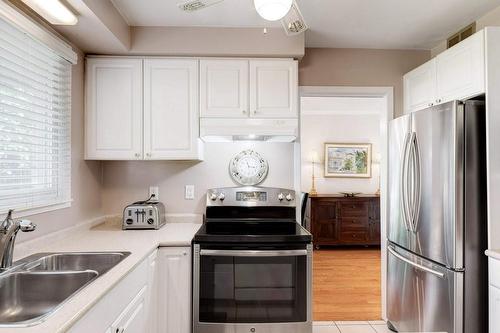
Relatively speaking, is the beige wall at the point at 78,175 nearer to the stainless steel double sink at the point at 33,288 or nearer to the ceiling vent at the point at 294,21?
the stainless steel double sink at the point at 33,288

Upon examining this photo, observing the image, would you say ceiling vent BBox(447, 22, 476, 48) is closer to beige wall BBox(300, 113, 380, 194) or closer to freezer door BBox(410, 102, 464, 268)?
freezer door BBox(410, 102, 464, 268)

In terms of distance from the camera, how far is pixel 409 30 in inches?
94.4

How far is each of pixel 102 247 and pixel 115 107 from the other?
108 centimetres

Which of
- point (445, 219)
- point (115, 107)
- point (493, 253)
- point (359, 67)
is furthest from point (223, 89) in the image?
point (493, 253)

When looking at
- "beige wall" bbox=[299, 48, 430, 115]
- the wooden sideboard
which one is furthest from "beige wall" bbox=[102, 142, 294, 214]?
the wooden sideboard

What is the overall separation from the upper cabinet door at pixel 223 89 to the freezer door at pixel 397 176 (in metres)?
1.17

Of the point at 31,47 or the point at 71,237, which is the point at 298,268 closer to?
the point at 71,237

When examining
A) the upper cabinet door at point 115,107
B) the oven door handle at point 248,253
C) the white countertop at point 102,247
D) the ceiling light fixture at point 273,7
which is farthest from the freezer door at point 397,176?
the upper cabinet door at point 115,107

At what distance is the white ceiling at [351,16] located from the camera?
2.03 meters

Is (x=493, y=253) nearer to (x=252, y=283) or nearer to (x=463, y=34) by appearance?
(x=252, y=283)

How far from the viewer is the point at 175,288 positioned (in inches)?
77.5

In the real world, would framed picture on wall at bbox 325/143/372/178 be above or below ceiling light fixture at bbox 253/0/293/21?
below

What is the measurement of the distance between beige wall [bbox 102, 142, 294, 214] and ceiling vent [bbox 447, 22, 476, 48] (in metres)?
1.52

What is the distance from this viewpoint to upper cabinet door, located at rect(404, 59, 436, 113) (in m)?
2.31
